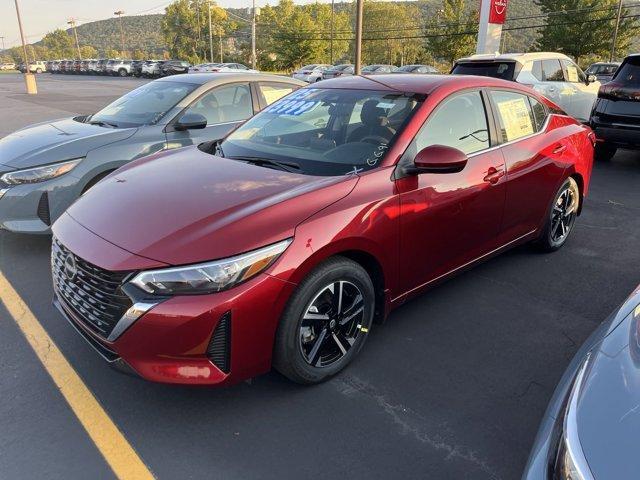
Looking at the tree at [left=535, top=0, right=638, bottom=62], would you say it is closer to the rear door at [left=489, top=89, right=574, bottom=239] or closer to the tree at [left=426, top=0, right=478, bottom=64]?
the tree at [left=426, top=0, right=478, bottom=64]

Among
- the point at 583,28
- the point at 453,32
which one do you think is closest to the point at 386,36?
the point at 453,32

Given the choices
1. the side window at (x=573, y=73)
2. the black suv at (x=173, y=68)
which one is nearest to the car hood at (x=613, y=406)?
the side window at (x=573, y=73)

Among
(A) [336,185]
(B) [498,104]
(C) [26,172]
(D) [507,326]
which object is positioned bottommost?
(D) [507,326]

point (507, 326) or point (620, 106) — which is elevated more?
point (620, 106)

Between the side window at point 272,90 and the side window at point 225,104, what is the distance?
186 millimetres

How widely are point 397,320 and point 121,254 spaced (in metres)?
1.95

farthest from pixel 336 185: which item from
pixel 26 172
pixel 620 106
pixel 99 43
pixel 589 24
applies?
pixel 99 43

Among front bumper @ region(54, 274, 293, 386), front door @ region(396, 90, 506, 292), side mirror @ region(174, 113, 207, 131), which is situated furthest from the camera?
side mirror @ region(174, 113, 207, 131)

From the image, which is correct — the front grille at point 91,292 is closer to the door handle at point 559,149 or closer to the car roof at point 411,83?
the car roof at point 411,83

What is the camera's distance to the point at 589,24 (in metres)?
43.6

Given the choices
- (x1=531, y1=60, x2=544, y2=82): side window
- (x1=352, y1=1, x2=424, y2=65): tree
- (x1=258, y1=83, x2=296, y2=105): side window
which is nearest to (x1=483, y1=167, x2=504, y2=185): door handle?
(x1=258, y1=83, x2=296, y2=105): side window

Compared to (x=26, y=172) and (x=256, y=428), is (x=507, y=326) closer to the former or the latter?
(x=256, y=428)

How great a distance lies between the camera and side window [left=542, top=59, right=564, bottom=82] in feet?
33.0

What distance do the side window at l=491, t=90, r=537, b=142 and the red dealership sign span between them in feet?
43.5
